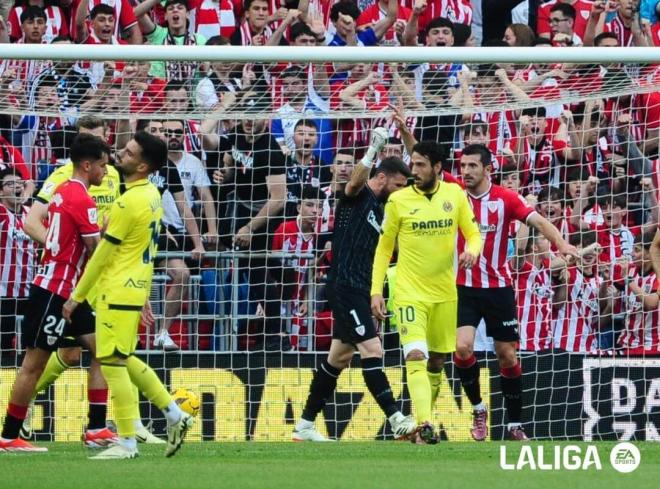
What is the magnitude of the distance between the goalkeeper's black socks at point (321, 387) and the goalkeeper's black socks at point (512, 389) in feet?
4.75

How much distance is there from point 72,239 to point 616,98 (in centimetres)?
582

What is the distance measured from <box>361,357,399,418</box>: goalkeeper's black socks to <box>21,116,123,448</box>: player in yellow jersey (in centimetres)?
214

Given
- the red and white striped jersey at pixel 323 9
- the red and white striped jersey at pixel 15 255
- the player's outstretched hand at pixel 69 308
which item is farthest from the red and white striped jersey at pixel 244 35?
the player's outstretched hand at pixel 69 308

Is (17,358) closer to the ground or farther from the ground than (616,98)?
closer to the ground

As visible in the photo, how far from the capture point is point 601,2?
15781 mm

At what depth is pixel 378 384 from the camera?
11633 mm

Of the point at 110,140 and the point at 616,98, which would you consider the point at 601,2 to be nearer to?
the point at 616,98

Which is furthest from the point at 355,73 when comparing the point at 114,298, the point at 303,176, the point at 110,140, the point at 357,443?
the point at 114,298

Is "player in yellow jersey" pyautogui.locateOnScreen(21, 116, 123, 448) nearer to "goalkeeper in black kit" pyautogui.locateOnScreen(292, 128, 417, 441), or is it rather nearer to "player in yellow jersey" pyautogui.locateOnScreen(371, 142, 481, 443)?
"goalkeeper in black kit" pyautogui.locateOnScreen(292, 128, 417, 441)

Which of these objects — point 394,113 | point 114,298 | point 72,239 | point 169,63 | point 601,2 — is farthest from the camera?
point 601,2

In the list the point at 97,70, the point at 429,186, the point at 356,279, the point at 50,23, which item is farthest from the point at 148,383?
the point at 50,23

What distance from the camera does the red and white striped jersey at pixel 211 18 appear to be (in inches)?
632

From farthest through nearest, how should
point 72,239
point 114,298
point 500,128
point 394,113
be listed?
1. point 500,128
2. point 394,113
3. point 72,239
4. point 114,298

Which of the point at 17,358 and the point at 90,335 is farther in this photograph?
the point at 17,358
